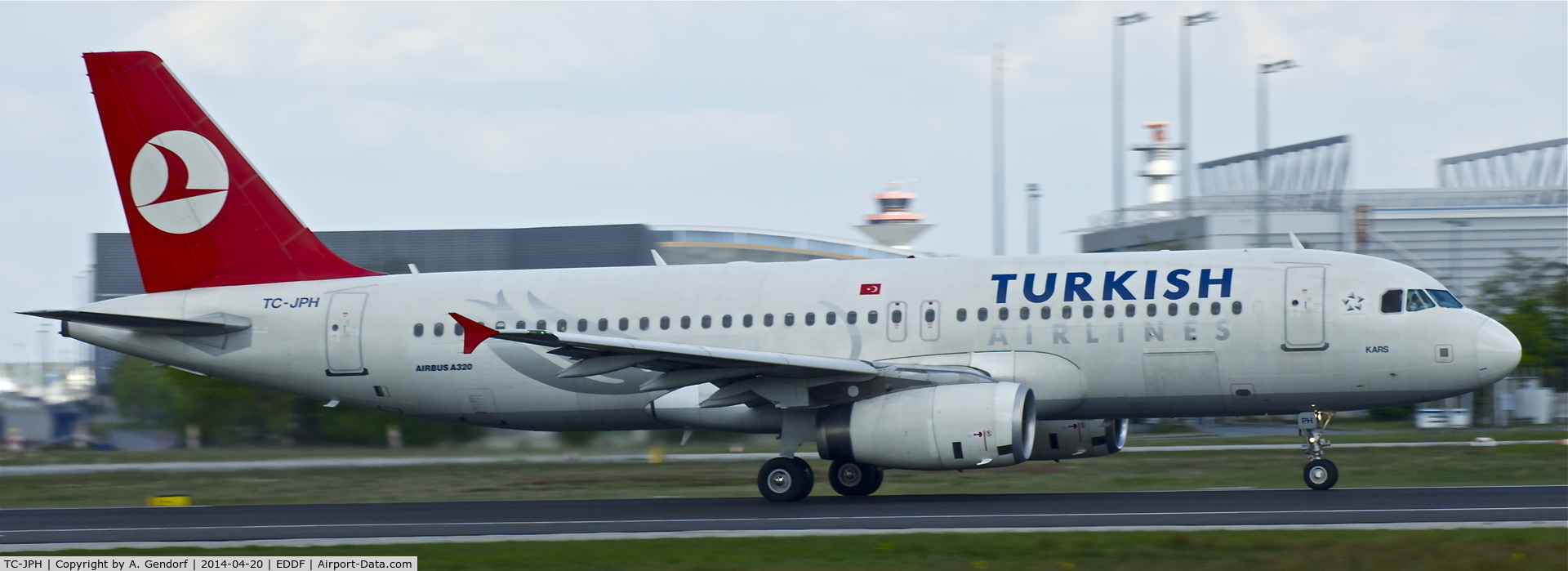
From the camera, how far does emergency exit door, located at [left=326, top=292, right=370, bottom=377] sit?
2327 centimetres

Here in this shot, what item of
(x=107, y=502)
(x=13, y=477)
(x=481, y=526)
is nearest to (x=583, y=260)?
(x=13, y=477)

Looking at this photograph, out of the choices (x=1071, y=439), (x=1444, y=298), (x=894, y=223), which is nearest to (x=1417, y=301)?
(x=1444, y=298)

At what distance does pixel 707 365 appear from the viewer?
19.5 metres

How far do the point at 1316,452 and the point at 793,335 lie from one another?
720 cm

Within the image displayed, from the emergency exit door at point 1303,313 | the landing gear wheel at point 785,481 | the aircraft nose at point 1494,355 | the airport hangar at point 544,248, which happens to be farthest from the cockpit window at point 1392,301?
the airport hangar at point 544,248

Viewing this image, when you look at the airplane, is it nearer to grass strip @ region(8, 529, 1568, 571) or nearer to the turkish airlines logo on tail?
the turkish airlines logo on tail

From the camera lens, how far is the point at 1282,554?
12961 millimetres

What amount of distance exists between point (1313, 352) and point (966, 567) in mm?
8890

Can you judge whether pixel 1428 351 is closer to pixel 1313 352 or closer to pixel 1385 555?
pixel 1313 352

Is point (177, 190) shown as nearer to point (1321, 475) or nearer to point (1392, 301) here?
point (1321, 475)

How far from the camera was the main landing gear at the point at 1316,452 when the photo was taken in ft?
64.5

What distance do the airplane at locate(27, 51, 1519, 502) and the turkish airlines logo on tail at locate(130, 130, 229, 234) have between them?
36mm

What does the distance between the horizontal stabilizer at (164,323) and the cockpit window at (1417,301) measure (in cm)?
1686

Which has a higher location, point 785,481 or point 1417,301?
point 1417,301
